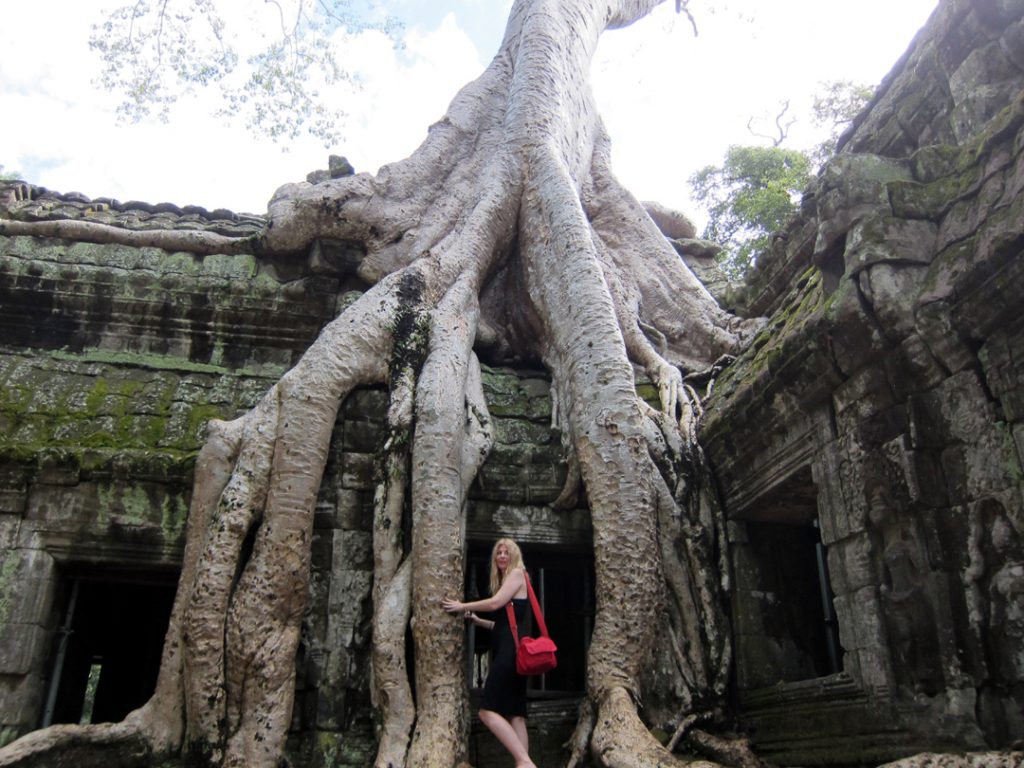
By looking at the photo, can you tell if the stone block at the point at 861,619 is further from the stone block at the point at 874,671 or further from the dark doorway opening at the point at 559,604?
the dark doorway opening at the point at 559,604

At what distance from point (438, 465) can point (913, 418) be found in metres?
1.98

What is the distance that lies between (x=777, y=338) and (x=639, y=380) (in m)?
1.04

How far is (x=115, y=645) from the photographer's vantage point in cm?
673

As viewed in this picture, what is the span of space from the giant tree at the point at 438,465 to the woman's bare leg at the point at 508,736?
28cm

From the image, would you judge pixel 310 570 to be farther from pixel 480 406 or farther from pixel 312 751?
pixel 480 406

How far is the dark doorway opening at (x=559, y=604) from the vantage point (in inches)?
171

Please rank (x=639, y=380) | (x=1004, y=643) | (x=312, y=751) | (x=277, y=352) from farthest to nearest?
(x=277, y=352), (x=639, y=380), (x=312, y=751), (x=1004, y=643)

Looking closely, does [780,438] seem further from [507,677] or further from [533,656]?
[507,677]

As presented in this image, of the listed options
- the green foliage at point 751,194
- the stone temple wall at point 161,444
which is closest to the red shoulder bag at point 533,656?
the stone temple wall at point 161,444

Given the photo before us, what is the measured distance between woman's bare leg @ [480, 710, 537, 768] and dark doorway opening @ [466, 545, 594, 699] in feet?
2.71

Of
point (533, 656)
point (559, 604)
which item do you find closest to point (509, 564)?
point (533, 656)

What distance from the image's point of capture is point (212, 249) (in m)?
5.41

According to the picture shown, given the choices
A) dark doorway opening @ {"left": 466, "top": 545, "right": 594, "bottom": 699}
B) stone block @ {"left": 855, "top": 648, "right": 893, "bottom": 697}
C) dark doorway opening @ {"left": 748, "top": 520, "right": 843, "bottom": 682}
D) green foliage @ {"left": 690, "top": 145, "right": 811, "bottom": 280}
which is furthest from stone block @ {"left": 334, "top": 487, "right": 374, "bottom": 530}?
green foliage @ {"left": 690, "top": 145, "right": 811, "bottom": 280}

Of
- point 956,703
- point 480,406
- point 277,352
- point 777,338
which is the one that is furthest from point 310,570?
point 956,703
